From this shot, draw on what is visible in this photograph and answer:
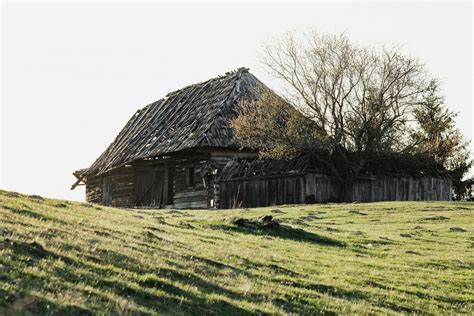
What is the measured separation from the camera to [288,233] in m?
20.6

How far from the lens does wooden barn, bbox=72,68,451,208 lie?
1499 inches

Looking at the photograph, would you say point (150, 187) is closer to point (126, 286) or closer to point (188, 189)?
point (188, 189)

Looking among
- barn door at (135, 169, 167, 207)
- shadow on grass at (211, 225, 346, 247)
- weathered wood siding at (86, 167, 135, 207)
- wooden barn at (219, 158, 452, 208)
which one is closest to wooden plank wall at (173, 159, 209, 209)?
barn door at (135, 169, 167, 207)

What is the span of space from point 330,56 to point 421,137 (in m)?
7.00

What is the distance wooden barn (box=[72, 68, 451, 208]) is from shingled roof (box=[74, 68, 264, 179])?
85 mm

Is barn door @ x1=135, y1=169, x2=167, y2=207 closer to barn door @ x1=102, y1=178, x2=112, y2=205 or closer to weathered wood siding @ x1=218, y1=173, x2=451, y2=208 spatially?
barn door @ x1=102, y1=178, x2=112, y2=205

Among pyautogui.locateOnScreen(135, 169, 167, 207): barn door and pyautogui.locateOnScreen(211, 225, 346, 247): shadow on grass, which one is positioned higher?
pyautogui.locateOnScreen(135, 169, 167, 207): barn door


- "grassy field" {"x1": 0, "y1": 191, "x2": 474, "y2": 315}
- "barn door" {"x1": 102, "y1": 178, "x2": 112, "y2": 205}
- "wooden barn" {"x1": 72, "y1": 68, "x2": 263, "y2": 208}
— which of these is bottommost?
"grassy field" {"x1": 0, "y1": 191, "x2": 474, "y2": 315}

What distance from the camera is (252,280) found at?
1195cm

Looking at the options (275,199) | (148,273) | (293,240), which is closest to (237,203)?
(275,199)

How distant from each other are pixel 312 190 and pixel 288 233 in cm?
1685

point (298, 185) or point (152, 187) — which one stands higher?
point (298, 185)

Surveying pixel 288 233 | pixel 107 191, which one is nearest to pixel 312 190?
pixel 288 233

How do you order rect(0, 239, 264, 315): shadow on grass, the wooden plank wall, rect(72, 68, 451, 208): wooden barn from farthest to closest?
the wooden plank wall, rect(72, 68, 451, 208): wooden barn, rect(0, 239, 264, 315): shadow on grass
